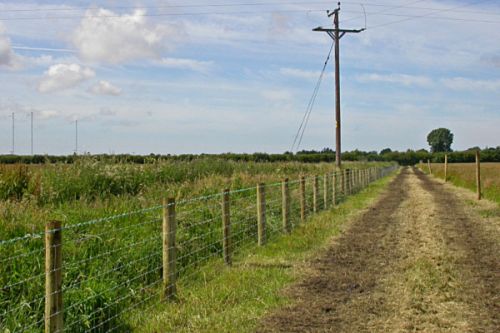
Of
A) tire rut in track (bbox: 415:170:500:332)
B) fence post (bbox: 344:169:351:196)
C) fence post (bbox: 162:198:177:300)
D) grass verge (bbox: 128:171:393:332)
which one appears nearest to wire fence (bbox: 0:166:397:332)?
fence post (bbox: 162:198:177:300)

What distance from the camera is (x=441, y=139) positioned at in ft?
543

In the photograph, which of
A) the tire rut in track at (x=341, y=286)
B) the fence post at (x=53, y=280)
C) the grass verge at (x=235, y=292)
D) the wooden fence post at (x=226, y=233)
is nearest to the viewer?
the fence post at (x=53, y=280)

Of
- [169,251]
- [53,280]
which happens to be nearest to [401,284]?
[169,251]

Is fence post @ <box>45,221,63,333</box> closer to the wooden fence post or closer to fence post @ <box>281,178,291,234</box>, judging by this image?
the wooden fence post

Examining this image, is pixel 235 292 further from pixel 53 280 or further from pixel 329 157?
pixel 329 157

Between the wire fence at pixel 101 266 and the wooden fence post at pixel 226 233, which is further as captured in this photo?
the wooden fence post at pixel 226 233

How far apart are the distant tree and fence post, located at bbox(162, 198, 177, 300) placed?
16446cm

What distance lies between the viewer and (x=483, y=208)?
19953 mm

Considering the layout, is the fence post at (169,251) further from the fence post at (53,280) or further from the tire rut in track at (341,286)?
the fence post at (53,280)

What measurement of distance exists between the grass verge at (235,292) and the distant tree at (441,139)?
160m

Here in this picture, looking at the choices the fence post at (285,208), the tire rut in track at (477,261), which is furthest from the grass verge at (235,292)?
the tire rut in track at (477,261)

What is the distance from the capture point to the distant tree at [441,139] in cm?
16412

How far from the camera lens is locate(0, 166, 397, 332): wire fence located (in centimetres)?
584

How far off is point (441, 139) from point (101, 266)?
16699 cm
